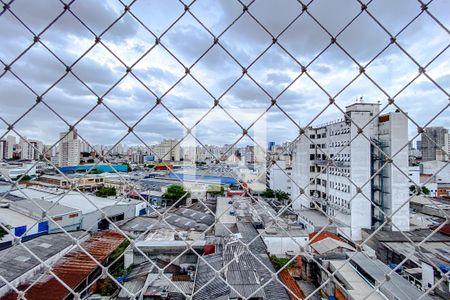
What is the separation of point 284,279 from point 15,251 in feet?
13.1

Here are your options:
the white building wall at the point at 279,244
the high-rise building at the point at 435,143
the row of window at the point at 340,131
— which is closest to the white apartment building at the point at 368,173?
the row of window at the point at 340,131

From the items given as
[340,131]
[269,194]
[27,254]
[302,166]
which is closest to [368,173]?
[340,131]

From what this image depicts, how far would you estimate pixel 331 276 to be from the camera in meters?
0.81

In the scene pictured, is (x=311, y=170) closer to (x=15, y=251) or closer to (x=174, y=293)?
(x=174, y=293)

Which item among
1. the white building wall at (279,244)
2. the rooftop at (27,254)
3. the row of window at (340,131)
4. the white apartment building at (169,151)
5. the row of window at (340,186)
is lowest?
the white building wall at (279,244)

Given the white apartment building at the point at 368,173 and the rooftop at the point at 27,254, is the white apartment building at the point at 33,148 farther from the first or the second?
the white apartment building at the point at 368,173

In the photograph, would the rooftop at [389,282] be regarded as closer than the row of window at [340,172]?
Yes

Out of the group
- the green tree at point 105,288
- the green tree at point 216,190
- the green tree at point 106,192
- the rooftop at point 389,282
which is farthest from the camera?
the green tree at point 216,190

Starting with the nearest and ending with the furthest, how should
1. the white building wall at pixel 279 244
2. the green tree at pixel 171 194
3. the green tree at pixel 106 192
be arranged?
the white building wall at pixel 279 244 < the green tree at pixel 106 192 < the green tree at pixel 171 194

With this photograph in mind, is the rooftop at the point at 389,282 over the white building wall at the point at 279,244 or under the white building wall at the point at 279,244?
over

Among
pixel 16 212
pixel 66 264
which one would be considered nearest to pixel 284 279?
pixel 66 264

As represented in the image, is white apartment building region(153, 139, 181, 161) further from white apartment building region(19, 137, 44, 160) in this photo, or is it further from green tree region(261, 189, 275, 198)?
green tree region(261, 189, 275, 198)

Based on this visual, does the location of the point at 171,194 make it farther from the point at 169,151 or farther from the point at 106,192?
the point at 169,151

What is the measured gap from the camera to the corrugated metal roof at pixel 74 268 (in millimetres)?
3224
